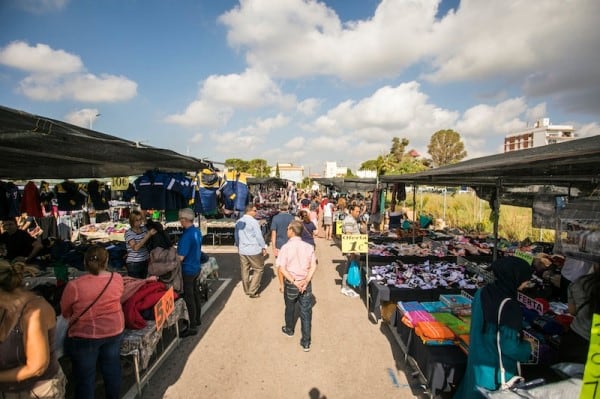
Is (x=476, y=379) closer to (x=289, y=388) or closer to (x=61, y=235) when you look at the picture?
(x=289, y=388)

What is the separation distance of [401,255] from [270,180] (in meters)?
12.7

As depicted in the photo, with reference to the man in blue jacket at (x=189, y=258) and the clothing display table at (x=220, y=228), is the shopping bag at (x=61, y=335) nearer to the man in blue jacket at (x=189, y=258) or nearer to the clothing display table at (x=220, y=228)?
the man in blue jacket at (x=189, y=258)

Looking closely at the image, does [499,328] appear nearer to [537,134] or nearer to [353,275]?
[353,275]

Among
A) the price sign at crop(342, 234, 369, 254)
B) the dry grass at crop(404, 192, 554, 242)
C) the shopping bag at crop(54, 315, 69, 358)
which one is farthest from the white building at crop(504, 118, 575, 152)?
the shopping bag at crop(54, 315, 69, 358)

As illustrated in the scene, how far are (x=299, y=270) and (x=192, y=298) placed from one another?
186cm

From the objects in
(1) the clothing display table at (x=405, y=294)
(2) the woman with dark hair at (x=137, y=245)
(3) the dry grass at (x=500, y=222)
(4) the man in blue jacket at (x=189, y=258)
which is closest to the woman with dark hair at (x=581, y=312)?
(1) the clothing display table at (x=405, y=294)

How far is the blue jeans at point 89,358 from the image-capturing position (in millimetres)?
2713

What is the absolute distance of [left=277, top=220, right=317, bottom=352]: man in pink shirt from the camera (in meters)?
4.14

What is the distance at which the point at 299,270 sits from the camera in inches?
163

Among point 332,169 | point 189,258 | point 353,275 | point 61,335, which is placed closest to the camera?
point 61,335

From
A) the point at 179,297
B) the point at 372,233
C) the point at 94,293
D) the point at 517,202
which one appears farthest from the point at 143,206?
the point at 517,202

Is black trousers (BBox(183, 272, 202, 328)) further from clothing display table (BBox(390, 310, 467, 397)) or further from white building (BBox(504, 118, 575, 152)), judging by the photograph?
white building (BBox(504, 118, 575, 152))

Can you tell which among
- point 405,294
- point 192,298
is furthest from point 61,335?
point 405,294

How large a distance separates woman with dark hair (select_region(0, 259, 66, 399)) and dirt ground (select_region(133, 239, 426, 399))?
1.44m
